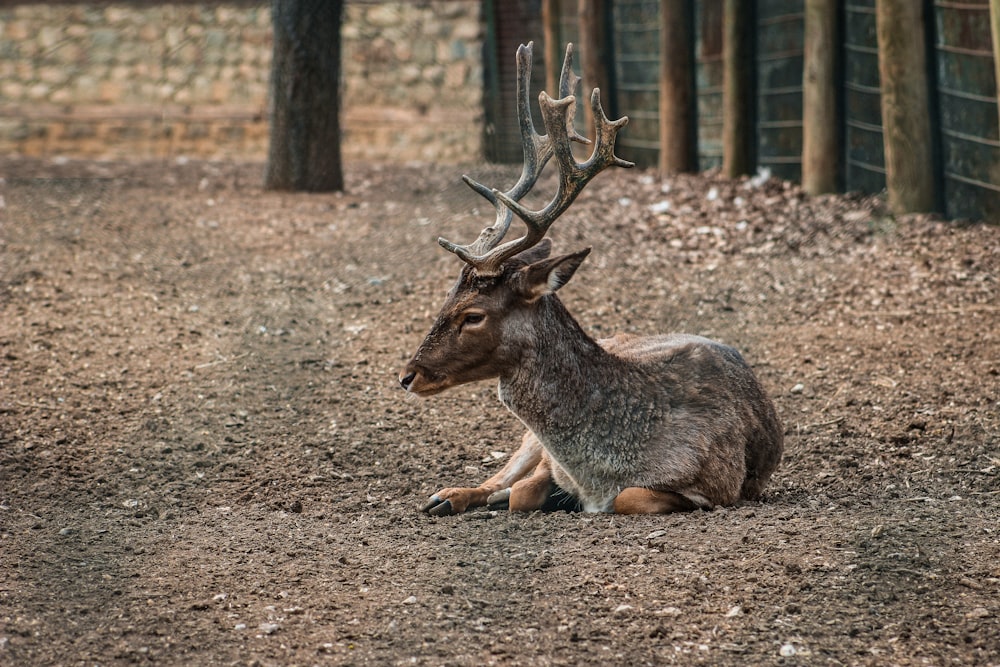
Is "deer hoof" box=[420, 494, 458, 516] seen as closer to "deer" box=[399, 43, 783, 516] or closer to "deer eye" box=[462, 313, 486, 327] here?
"deer" box=[399, 43, 783, 516]

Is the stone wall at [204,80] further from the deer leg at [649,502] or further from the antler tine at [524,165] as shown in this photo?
the deer leg at [649,502]

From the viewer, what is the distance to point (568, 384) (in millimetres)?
5621

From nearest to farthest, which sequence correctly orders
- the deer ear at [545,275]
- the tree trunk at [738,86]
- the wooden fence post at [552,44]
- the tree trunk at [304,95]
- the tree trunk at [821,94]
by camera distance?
the deer ear at [545,275] → the tree trunk at [821,94] → the tree trunk at [304,95] → the tree trunk at [738,86] → the wooden fence post at [552,44]

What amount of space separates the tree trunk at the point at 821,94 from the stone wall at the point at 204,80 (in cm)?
574

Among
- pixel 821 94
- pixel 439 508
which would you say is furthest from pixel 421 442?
pixel 821 94

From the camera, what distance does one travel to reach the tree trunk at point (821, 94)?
1089 cm

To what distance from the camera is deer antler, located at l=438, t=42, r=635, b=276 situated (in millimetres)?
5438

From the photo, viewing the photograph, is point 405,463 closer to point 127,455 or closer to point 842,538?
point 127,455

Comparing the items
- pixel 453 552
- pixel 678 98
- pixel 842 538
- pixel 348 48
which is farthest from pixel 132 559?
pixel 348 48

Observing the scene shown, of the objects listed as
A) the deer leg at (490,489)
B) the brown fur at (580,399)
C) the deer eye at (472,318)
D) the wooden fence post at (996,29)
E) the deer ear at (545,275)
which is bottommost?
the deer leg at (490,489)

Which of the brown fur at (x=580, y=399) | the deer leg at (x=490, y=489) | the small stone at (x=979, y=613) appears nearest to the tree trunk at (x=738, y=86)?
the deer leg at (x=490, y=489)

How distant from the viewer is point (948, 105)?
381 inches

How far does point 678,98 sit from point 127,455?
8171 mm

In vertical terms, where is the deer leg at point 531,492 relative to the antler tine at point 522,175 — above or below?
below
